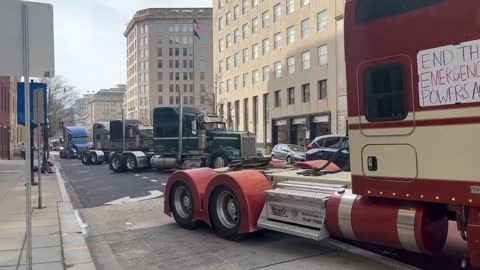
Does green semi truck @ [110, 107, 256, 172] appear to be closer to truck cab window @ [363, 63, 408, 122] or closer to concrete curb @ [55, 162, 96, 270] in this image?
concrete curb @ [55, 162, 96, 270]

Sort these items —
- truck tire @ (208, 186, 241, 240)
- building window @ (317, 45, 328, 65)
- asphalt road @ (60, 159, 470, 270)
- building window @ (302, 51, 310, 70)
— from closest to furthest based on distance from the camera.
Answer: asphalt road @ (60, 159, 470, 270), truck tire @ (208, 186, 241, 240), building window @ (317, 45, 328, 65), building window @ (302, 51, 310, 70)

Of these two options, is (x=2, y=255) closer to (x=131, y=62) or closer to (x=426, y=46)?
(x=426, y=46)

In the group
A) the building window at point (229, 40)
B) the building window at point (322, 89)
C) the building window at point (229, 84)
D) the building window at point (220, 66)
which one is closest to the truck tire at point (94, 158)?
the building window at point (322, 89)

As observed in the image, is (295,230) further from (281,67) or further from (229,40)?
(229,40)

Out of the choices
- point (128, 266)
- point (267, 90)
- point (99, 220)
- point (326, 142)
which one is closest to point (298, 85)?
point (267, 90)

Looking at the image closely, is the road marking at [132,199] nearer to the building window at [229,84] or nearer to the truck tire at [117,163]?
the truck tire at [117,163]

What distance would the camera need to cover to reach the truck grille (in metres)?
22.1

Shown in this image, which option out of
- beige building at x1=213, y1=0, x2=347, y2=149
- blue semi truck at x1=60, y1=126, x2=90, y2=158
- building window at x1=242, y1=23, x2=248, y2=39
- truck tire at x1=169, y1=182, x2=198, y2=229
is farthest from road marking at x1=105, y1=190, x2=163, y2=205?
building window at x1=242, y1=23, x2=248, y2=39

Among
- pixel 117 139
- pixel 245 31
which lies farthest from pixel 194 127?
pixel 245 31

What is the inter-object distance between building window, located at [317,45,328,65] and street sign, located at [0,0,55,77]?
39.6 meters

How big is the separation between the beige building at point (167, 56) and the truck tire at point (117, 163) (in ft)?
369

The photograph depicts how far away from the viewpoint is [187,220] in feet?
29.8

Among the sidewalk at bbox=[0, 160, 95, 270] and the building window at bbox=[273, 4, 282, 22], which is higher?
the building window at bbox=[273, 4, 282, 22]

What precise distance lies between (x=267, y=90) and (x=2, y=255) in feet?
163
